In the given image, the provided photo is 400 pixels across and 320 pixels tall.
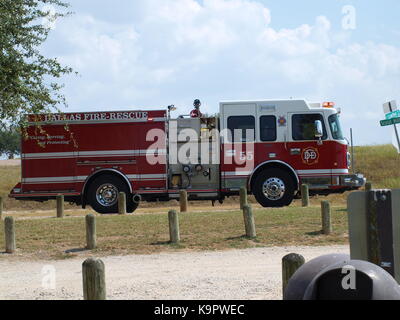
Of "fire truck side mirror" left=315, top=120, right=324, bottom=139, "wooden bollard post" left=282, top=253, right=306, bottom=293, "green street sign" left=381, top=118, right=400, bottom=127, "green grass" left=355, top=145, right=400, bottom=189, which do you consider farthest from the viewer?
"green grass" left=355, top=145, right=400, bottom=189

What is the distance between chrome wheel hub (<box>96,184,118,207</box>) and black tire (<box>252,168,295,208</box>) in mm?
4134

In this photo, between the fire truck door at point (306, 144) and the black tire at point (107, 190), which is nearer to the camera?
the fire truck door at point (306, 144)

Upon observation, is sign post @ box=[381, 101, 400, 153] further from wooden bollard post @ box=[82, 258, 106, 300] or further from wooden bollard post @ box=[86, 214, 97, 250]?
wooden bollard post @ box=[82, 258, 106, 300]

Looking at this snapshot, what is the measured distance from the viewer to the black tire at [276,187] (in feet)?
64.3

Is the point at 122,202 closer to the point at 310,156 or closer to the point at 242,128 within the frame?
the point at 242,128

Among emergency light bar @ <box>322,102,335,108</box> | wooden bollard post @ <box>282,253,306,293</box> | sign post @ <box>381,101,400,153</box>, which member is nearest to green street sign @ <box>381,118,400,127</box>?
sign post @ <box>381,101,400,153</box>

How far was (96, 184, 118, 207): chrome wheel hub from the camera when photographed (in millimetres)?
20312

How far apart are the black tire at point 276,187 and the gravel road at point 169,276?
6233mm

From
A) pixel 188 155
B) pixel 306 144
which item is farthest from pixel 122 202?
pixel 306 144

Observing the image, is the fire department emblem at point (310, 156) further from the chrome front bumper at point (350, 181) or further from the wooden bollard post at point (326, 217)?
the wooden bollard post at point (326, 217)

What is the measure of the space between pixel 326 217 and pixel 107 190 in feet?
26.1

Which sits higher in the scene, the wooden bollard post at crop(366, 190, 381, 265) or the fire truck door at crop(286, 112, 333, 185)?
the fire truck door at crop(286, 112, 333, 185)

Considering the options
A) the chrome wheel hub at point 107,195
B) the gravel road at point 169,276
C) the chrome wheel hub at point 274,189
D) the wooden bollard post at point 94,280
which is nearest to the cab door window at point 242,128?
the chrome wheel hub at point 274,189
